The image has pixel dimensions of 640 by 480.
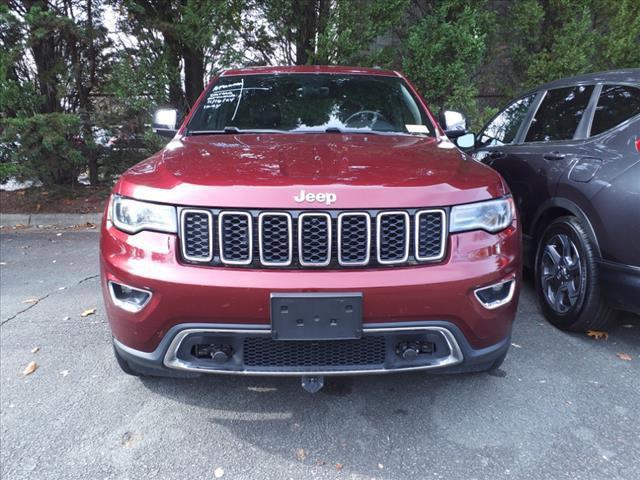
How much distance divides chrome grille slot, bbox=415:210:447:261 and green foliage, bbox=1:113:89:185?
20.0ft

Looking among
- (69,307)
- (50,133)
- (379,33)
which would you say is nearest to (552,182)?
(69,307)

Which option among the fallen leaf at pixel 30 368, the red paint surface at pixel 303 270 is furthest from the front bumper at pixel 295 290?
the fallen leaf at pixel 30 368

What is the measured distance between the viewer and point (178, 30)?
6.66 meters

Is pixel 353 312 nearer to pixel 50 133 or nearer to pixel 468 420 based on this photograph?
pixel 468 420

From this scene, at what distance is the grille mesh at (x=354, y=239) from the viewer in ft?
6.41

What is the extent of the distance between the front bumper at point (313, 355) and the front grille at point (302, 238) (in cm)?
30

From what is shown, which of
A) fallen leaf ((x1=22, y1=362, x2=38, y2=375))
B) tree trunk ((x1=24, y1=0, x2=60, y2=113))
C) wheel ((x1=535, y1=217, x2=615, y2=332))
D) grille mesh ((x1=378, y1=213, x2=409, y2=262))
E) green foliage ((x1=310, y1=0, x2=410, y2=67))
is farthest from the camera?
tree trunk ((x1=24, y1=0, x2=60, y2=113))

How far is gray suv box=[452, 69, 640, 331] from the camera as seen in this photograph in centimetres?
265

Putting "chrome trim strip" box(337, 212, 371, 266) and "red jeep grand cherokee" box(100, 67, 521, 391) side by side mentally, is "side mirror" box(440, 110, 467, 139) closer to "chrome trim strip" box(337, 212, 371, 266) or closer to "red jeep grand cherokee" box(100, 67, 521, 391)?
"red jeep grand cherokee" box(100, 67, 521, 391)

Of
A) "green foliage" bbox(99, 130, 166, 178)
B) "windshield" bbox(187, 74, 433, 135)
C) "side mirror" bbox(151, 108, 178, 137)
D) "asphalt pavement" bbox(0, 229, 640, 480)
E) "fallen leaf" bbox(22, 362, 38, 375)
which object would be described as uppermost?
"windshield" bbox(187, 74, 433, 135)

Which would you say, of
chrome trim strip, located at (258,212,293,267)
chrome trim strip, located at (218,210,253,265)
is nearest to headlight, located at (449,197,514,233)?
chrome trim strip, located at (258,212,293,267)

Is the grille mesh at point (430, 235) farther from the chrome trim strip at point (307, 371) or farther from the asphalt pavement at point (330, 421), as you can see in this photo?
the asphalt pavement at point (330, 421)

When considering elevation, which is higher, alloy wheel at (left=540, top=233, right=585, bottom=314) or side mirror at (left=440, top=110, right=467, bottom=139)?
side mirror at (left=440, top=110, right=467, bottom=139)

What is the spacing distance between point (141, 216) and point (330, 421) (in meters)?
1.32
